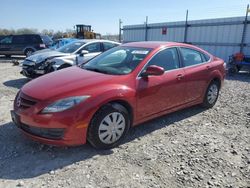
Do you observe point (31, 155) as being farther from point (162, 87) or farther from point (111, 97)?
point (162, 87)

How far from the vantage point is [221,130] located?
4316mm

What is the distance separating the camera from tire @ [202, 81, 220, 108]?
206 inches

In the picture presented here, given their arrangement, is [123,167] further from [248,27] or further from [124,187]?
[248,27]

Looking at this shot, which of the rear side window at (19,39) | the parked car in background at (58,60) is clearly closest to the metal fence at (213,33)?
the parked car in background at (58,60)

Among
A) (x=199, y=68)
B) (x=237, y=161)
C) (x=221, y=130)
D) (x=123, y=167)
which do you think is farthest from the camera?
(x=199, y=68)

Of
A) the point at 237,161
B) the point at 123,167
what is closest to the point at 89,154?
the point at 123,167

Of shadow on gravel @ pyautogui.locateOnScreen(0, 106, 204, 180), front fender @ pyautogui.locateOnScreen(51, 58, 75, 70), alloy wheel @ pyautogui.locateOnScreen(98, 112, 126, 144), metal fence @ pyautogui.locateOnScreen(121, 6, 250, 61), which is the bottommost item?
shadow on gravel @ pyautogui.locateOnScreen(0, 106, 204, 180)

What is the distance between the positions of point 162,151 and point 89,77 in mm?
1583

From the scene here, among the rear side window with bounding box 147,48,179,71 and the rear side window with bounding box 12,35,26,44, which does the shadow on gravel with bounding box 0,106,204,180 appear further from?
the rear side window with bounding box 12,35,26,44

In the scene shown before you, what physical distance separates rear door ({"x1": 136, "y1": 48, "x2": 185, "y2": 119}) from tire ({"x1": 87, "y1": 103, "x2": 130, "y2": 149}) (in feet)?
1.22

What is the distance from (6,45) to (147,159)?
16.9 metres

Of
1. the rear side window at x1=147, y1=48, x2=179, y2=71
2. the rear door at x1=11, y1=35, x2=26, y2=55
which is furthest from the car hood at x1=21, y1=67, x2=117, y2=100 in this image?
the rear door at x1=11, y1=35, x2=26, y2=55

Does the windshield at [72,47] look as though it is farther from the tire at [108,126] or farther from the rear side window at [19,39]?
the rear side window at [19,39]

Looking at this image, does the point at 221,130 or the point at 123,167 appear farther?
the point at 221,130
